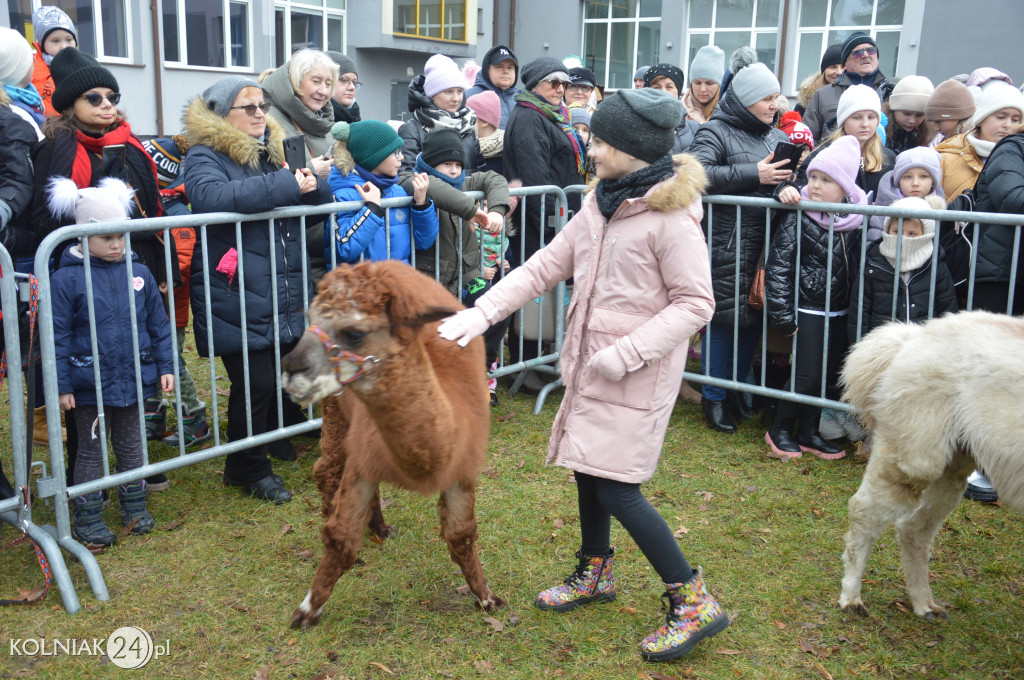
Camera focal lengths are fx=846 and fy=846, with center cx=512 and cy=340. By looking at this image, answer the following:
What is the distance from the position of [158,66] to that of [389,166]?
48.0ft

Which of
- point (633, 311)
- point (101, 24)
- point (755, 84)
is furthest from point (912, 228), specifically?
point (101, 24)

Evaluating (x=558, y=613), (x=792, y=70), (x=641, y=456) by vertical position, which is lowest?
(x=558, y=613)

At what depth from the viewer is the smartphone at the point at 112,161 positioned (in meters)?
4.59

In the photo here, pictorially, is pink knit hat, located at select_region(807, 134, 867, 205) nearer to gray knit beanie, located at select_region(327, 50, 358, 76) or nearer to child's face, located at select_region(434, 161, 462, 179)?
child's face, located at select_region(434, 161, 462, 179)

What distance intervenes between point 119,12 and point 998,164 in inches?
665

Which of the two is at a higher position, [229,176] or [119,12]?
[119,12]

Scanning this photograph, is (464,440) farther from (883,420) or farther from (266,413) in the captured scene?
(266,413)

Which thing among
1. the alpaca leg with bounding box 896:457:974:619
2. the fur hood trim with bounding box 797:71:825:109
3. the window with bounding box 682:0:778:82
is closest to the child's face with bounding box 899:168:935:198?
the alpaca leg with bounding box 896:457:974:619

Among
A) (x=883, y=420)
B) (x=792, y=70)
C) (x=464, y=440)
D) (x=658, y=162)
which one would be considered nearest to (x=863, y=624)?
(x=883, y=420)

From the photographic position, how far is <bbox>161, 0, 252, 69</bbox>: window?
17938 millimetres

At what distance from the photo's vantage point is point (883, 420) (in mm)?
3537

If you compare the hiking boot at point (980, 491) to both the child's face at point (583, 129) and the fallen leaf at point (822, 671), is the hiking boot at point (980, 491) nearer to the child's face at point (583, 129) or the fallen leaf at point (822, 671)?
the fallen leaf at point (822, 671)

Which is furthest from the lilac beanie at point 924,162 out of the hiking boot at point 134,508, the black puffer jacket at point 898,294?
the hiking boot at point 134,508

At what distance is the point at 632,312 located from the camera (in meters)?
3.21
